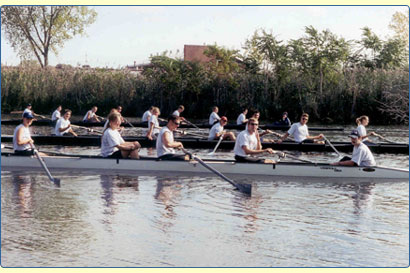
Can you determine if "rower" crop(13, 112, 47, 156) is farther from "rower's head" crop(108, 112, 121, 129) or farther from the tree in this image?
the tree

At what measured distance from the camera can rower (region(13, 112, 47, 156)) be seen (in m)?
13.7

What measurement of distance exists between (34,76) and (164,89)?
294 inches

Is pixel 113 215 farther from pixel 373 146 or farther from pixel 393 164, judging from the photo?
pixel 373 146

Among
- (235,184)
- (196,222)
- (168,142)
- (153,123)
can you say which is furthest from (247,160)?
(153,123)

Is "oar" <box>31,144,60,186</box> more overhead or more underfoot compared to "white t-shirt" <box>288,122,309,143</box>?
more underfoot

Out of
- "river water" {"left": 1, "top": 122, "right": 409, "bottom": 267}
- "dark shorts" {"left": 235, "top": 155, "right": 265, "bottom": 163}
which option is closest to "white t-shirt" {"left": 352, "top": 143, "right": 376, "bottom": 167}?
"river water" {"left": 1, "top": 122, "right": 409, "bottom": 267}

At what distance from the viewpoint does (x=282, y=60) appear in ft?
119

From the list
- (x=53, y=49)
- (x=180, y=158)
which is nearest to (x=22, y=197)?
(x=180, y=158)

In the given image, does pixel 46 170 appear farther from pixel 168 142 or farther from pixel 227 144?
pixel 227 144

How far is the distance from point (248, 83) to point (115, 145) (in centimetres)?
2215

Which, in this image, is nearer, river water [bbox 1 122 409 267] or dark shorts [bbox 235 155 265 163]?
river water [bbox 1 122 409 267]

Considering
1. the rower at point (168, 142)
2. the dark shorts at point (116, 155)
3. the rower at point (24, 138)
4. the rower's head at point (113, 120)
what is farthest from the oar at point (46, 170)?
the rower at point (168, 142)

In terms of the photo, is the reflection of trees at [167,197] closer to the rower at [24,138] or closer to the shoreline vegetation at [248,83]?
the rower at [24,138]

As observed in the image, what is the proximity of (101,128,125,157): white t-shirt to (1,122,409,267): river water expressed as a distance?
0.56m
